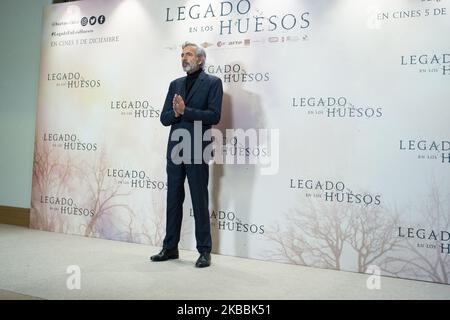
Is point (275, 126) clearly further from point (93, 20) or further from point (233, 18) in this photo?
point (93, 20)

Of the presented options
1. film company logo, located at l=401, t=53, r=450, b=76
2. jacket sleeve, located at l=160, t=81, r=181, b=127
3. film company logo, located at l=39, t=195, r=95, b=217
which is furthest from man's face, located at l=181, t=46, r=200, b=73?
film company logo, located at l=39, t=195, r=95, b=217

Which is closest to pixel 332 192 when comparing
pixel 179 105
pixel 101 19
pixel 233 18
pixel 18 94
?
pixel 179 105

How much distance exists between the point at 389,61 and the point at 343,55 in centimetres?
32

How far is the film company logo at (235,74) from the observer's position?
3430 millimetres

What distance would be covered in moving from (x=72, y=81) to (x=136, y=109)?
81 centimetres

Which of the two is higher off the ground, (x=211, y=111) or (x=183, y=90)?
(x=183, y=90)

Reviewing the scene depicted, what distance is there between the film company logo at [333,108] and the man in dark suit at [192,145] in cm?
62

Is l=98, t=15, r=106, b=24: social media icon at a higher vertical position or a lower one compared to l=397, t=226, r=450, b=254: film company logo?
higher

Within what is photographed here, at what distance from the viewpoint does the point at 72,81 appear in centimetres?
421

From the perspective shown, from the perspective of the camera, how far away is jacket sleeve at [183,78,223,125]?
3.05 meters

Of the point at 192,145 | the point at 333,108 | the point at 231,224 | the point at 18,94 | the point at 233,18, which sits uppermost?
the point at 233,18

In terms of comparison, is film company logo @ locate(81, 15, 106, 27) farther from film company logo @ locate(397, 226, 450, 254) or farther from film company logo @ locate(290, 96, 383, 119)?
film company logo @ locate(397, 226, 450, 254)

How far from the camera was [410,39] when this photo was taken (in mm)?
2982

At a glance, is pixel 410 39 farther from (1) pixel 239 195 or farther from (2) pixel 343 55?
(1) pixel 239 195
